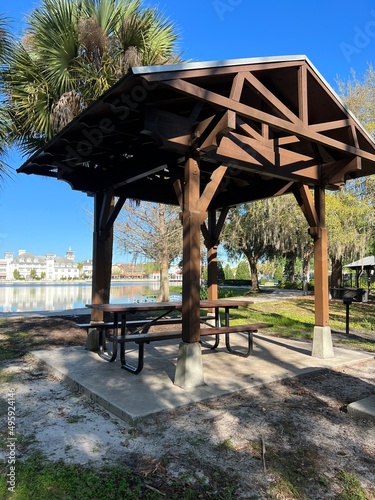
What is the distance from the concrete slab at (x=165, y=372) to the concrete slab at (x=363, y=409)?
3.59 ft

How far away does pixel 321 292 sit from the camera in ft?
19.5

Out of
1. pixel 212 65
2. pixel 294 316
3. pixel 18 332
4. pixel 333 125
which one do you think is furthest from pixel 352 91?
pixel 18 332

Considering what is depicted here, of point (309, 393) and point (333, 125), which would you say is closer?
point (309, 393)

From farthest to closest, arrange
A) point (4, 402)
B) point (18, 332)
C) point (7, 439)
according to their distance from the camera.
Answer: point (18, 332)
point (4, 402)
point (7, 439)

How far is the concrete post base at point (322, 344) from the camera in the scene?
5781mm

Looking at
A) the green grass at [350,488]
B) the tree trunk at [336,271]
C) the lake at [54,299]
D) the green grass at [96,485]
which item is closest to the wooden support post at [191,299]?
the green grass at [96,485]

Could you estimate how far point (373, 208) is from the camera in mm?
13594

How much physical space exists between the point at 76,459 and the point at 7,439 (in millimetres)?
702

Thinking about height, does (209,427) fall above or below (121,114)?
below

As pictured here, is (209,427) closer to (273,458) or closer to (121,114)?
(273,458)

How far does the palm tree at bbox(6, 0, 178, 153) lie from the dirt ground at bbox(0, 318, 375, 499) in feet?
18.1

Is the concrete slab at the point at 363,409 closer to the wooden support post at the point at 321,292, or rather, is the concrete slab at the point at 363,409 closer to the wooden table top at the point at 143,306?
the wooden support post at the point at 321,292

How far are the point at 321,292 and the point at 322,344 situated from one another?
0.81 metres

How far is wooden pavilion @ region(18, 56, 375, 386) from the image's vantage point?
12.6ft
